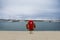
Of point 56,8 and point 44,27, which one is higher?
point 56,8

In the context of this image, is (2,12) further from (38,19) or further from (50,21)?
(50,21)

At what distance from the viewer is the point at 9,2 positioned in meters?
1.00

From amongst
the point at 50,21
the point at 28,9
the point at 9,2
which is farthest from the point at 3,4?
the point at 50,21

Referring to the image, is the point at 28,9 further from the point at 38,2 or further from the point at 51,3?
the point at 51,3

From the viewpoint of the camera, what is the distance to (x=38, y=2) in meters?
1.00
